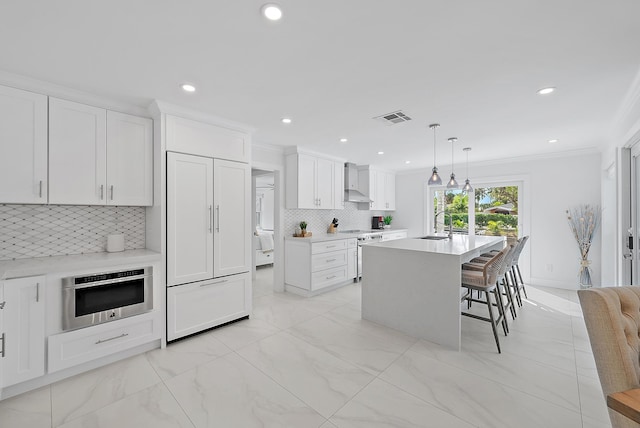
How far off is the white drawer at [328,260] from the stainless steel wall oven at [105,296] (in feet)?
7.52

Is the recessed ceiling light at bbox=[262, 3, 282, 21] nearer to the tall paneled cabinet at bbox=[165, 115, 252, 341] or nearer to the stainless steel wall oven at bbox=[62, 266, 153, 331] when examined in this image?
the tall paneled cabinet at bbox=[165, 115, 252, 341]

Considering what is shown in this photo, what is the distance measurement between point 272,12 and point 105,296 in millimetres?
2597

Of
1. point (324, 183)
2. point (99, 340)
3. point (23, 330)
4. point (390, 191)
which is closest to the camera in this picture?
point (23, 330)

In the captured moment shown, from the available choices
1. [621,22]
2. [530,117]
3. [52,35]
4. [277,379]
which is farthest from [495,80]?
[52,35]

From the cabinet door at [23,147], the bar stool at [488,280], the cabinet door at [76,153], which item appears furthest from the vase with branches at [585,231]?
the cabinet door at [23,147]

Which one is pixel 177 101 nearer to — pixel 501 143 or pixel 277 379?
pixel 277 379

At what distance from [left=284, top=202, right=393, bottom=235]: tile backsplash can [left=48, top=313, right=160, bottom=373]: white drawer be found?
8.13 ft

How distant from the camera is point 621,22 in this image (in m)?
1.52

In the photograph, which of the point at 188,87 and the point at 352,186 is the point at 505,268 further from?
the point at 188,87

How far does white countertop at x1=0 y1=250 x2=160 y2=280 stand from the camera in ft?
6.51

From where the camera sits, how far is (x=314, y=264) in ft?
14.0

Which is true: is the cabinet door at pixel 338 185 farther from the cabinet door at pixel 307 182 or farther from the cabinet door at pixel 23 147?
the cabinet door at pixel 23 147

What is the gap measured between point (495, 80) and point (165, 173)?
3.06 meters

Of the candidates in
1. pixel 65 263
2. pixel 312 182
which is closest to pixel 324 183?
pixel 312 182
